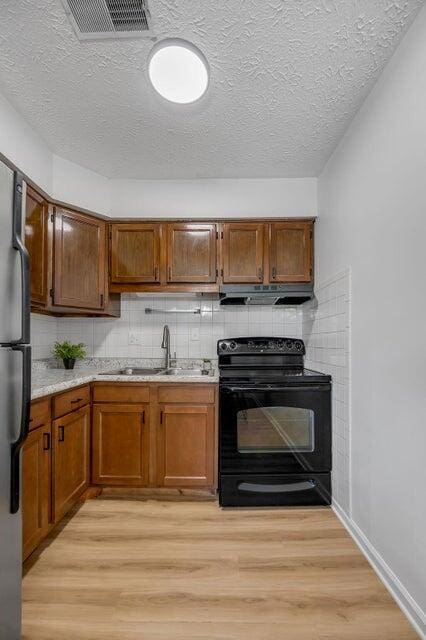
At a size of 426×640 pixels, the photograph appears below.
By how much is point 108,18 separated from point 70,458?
227 centimetres

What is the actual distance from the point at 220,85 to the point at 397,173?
3.29 feet

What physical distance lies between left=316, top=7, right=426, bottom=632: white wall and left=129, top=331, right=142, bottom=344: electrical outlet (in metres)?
1.83

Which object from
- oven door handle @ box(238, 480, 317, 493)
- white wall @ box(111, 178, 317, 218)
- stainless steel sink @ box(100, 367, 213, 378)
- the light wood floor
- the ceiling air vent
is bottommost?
the light wood floor

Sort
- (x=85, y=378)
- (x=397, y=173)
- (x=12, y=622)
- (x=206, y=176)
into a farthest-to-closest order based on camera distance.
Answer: (x=206, y=176) → (x=85, y=378) → (x=397, y=173) → (x=12, y=622)

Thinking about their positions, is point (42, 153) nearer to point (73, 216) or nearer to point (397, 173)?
point (73, 216)

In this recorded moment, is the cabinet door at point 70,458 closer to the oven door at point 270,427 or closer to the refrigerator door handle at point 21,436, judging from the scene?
the refrigerator door handle at point 21,436

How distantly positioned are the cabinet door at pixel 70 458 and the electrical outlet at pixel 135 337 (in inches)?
32.5

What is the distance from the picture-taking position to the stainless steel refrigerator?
1.16 meters

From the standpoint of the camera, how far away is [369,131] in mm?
1838

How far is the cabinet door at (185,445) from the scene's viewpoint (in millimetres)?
2430

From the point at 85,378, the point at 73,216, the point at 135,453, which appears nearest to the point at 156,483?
the point at 135,453

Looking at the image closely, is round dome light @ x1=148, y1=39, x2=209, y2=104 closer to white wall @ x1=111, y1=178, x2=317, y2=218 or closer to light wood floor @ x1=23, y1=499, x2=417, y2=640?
white wall @ x1=111, y1=178, x2=317, y2=218

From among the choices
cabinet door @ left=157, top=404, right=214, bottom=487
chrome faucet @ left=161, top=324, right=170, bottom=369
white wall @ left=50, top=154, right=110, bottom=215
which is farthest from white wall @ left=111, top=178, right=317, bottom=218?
cabinet door @ left=157, top=404, right=214, bottom=487

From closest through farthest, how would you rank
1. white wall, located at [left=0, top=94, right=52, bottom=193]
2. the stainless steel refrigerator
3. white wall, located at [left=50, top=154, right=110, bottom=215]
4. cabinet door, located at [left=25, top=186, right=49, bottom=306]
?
the stainless steel refrigerator
white wall, located at [left=0, top=94, right=52, bottom=193]
cabinet door, located at [left=25, top=186, right=49, bottom=306]
white wall, located at [left=50, top=154, right=110, bottom=215]
